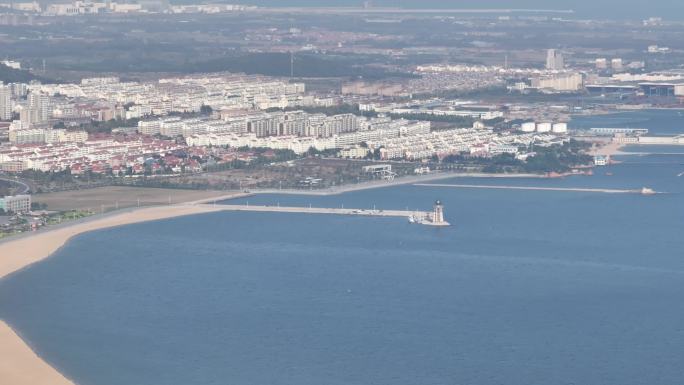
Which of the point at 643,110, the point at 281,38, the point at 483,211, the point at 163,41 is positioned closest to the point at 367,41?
the point at 281,38

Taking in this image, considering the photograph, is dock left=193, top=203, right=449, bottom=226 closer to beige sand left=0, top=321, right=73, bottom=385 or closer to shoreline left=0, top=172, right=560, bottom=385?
shoreline left=0, top=172, right=560, bottom=385

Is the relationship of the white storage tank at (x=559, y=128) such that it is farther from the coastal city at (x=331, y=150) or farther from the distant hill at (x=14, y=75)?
the distant hill at (x=14, y=75)

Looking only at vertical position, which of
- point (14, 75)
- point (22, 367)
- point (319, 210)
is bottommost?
point (22, 367)

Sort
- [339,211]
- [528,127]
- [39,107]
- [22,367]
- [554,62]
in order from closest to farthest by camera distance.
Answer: [22,367], [339,211], [528,127], [39,107], [554,62]

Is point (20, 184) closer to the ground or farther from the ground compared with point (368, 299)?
farther from the ground

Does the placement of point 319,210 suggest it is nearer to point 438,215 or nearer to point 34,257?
point 438,215

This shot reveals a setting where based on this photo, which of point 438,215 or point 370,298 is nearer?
point 370,298

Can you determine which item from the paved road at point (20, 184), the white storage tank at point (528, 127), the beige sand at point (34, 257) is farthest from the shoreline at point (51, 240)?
the white storage tank at point (528, 127)

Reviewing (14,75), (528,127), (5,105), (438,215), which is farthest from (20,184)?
(14,75)
